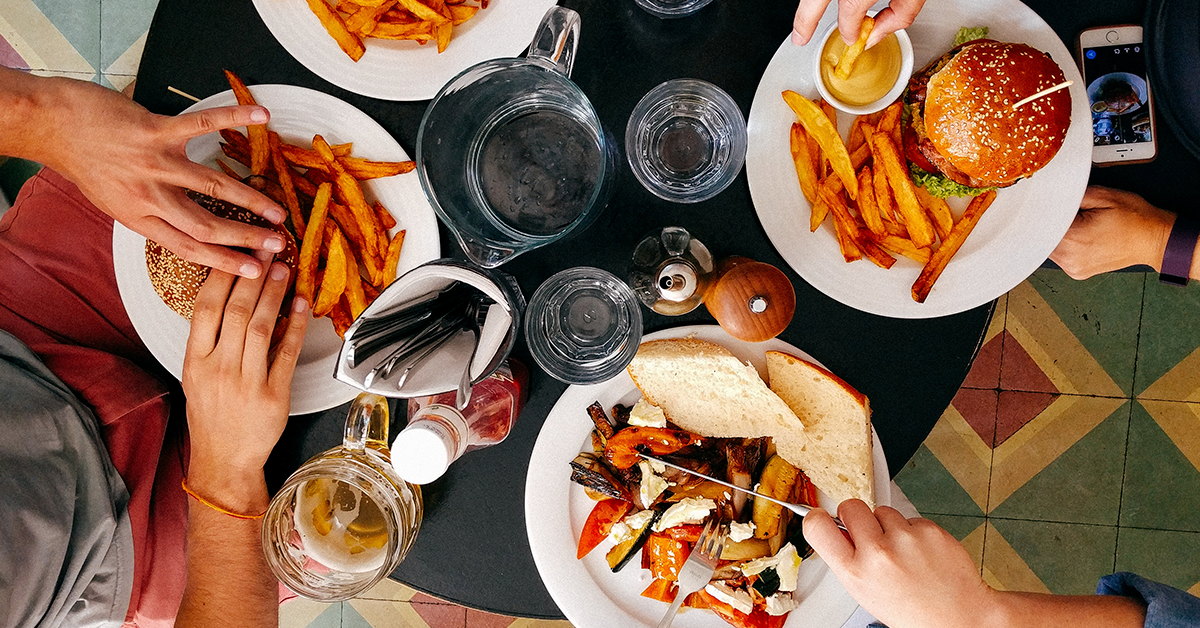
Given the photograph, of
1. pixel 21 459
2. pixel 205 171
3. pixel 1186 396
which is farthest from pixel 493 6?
pixel 1186 396

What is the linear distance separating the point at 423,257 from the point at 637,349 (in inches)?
18.4

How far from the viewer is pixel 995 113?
1.29 metres

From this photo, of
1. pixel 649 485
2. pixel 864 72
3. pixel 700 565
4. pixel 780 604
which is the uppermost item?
pixel 864 72

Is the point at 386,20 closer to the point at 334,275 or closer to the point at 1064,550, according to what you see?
the point at 334,275

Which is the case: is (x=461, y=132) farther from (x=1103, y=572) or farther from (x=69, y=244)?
(x=1103, y=572)

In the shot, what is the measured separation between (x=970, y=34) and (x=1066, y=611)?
108 cm

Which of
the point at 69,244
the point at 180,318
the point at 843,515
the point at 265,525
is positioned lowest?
the point at 843,515

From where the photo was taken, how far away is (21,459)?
1.41m

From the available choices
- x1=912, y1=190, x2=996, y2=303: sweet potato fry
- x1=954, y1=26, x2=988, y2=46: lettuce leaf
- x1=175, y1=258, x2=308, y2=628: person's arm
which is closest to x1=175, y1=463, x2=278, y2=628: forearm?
x1=175, y1=258, x2=308, y2=628: person's arm

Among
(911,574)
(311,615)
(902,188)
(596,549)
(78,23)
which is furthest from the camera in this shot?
(311,615)

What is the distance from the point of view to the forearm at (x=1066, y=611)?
4.16 ft

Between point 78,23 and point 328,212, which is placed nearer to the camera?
point 328,212

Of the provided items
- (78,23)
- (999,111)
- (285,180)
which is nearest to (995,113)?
(999,111)

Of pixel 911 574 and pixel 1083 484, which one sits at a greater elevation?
pixel 911 574
